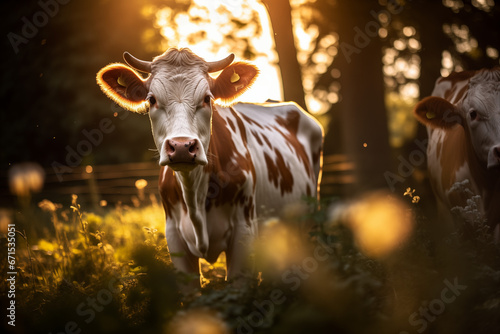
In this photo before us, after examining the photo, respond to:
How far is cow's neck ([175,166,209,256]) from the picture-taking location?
12.6 feet

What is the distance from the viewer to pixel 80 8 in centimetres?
1641

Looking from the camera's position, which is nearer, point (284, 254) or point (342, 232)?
point (284, 254)

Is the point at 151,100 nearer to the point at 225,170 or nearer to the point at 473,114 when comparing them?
the point at 225,170

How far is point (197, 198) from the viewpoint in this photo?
3.95 meters

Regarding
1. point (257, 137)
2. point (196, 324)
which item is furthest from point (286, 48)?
point (196, 324)

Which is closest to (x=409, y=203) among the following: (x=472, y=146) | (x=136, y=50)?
(x=472, y=146)

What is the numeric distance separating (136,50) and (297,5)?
30.0 ft

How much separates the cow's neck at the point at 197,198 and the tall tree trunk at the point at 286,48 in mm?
4586

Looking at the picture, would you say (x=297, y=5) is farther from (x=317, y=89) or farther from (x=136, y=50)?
(x=136, y=50)

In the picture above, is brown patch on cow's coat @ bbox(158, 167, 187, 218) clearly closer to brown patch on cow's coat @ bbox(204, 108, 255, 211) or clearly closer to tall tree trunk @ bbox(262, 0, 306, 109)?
brown patch on cow's coat @ bbox(204, 108, 255, 211)

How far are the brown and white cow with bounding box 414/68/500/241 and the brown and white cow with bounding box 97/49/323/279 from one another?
178 centimetres

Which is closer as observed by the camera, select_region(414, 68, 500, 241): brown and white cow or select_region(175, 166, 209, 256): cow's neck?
select_region(175, 166, 209, 256): cow's neck

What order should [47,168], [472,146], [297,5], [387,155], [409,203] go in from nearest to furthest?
Result: [409,203], [472,146], [387,155], [297,5], [47,168]

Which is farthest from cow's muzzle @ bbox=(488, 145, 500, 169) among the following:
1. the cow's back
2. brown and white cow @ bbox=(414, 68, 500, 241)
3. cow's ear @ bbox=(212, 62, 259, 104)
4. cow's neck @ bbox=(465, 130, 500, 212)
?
cow's ear @ bbox=(212, 62, 259, 104)
